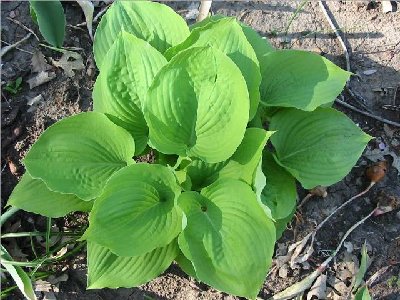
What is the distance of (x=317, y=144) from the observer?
1.77 metres

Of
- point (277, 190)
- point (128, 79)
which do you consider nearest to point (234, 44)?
point (128, 79)

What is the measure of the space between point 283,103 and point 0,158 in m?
0.93

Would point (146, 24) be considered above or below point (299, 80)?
above

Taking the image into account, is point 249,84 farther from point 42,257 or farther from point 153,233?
point 42,257

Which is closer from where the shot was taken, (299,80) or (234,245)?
(234,245)

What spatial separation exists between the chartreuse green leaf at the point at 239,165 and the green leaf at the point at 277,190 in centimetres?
9

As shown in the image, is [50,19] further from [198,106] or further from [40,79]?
[198,106]

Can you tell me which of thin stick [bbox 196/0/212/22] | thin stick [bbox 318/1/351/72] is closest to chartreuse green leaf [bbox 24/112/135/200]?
thin stick [bbox 196/0/212/22]

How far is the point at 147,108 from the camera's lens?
1.62 meters

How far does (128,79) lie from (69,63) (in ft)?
1.55

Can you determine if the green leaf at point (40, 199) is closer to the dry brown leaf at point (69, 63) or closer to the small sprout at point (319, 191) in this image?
the dry brown leaf at point (69, 63)

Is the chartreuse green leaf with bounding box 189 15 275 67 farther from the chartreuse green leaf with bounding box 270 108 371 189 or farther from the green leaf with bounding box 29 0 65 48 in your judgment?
the green leaf with bounding box 29 0 65 48

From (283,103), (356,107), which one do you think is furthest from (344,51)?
(283,103)

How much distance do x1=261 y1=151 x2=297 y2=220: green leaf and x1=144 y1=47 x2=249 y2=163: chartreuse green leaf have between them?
0.63ft
